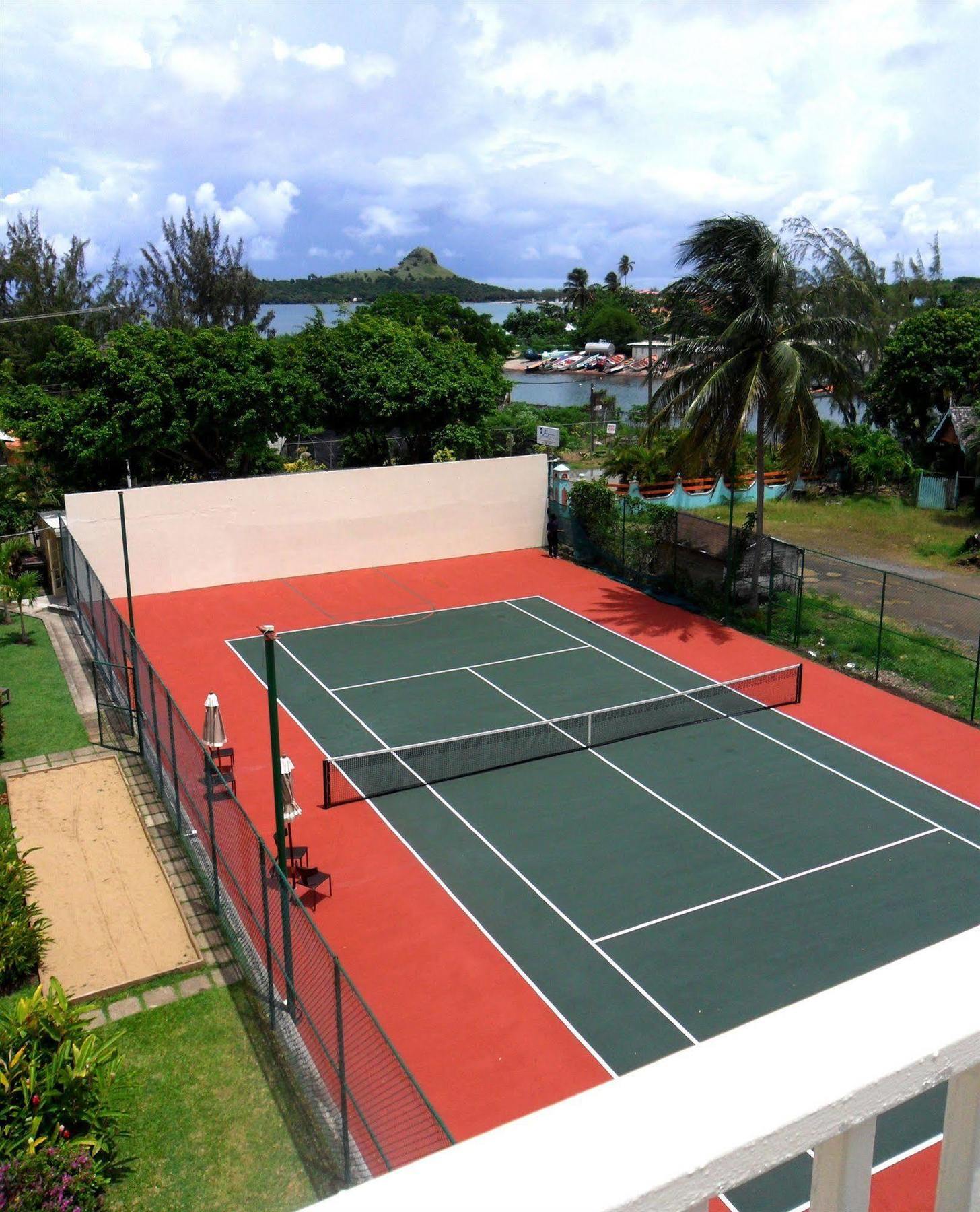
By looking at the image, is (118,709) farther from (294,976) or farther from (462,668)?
(294,976)

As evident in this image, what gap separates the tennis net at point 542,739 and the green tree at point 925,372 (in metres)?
28.6

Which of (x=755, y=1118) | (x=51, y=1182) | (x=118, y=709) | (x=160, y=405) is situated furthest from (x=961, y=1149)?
(x=160, y=405)

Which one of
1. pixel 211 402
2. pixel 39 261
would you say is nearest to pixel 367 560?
pixel 211 402

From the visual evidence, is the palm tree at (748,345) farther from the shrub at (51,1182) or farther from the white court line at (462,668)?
the shrub at (51,1182)

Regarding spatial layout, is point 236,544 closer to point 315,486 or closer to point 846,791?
point 315,486

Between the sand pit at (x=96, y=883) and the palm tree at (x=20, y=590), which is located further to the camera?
the palm tree at (x=20, y=590)

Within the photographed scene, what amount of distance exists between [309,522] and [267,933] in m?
21.8

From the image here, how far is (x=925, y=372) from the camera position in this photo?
156 feet

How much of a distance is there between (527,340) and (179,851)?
154262 mm

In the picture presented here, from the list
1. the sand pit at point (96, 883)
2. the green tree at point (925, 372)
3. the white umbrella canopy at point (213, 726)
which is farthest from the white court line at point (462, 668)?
the green tree at point (925, 372)

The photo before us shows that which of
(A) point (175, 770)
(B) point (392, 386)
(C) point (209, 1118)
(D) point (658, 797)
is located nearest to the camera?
(C) point (209, 1118)

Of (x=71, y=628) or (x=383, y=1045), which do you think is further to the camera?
(x=71, y=628)

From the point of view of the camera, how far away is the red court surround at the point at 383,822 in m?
12.0

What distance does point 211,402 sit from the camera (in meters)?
36.6
